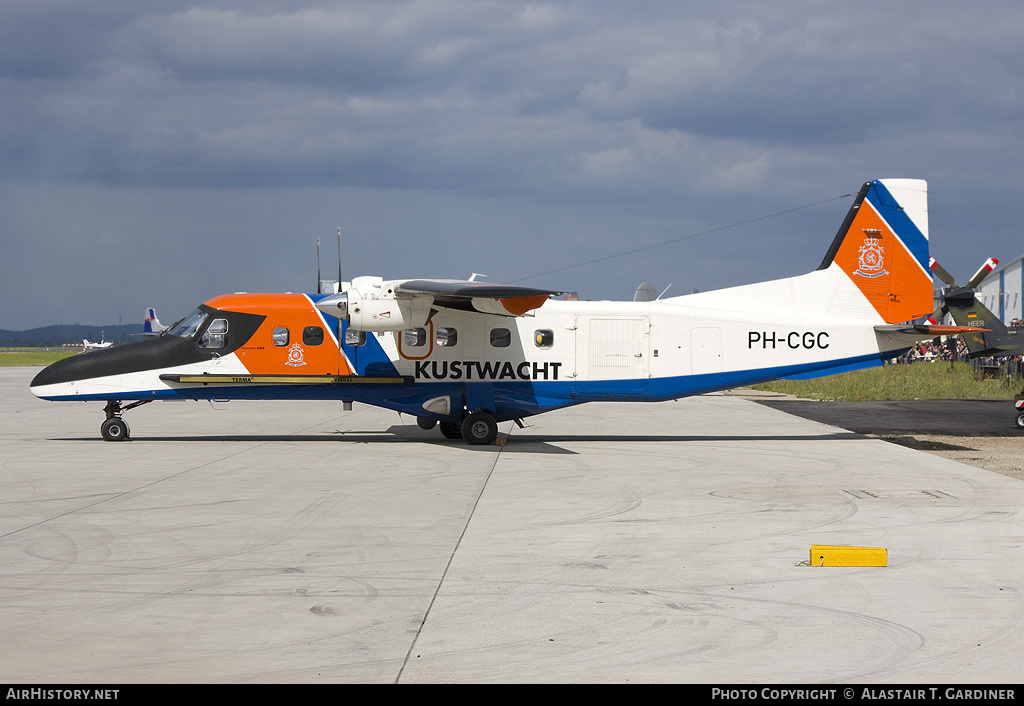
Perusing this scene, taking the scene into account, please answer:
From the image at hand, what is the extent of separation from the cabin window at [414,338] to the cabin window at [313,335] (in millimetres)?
1652

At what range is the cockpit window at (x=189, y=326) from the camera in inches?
698

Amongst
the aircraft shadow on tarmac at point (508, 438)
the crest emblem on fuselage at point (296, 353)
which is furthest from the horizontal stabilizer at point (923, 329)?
the crest emblem on fuselage at point (296, 353)

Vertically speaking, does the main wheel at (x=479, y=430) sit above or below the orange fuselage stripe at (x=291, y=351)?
below

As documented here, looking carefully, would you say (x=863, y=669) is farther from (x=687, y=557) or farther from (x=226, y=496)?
(x=226, y=496)

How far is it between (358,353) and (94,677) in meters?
12.8

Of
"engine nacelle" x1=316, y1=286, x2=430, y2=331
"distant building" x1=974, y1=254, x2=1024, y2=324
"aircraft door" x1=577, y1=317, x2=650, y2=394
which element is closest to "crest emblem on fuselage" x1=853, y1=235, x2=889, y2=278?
"aircraft door" x1=577, y1=317, x2=650, y2=394

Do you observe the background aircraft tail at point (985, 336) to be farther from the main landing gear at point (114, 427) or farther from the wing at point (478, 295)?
the main landing gear at point (114, 427)

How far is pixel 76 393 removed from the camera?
17219 millimetres

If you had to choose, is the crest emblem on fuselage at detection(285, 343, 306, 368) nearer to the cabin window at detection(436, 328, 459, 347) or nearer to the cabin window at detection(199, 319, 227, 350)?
the cabin window at detection(199, 319, 227, 350)

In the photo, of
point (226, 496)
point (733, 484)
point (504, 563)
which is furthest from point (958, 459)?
point (226, 496)

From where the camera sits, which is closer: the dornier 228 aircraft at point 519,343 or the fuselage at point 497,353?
the dornier 228 aircraft at point 519,343

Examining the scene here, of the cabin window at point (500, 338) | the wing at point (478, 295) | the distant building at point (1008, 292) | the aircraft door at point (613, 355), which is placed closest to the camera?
the wing at point (478, 295)

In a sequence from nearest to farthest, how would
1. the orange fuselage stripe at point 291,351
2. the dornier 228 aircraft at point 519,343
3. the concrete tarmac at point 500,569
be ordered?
the concrete tarmac at point 500,569
the dornier 228 aircraft at point 519,343
the orange fuselage stripe at point 291,351

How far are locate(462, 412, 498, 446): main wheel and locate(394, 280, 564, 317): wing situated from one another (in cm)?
216
